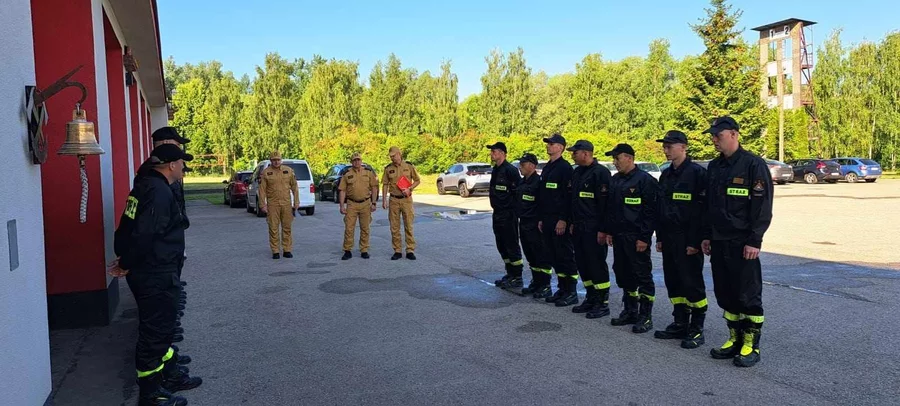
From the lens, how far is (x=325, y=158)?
136ft

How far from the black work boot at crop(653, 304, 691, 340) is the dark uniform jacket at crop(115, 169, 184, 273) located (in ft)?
13.6

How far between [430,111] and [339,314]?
41.7m

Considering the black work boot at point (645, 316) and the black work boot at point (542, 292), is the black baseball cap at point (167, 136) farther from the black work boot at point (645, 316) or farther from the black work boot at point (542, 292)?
the black work boot at point (645, 316)

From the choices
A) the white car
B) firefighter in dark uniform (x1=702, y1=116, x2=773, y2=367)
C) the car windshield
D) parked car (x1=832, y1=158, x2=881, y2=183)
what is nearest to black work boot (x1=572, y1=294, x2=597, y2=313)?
firefighter in dark uniform (x1=702, y1=116, x2=773, y2=367)

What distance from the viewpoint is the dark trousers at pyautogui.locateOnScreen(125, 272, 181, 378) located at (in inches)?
163

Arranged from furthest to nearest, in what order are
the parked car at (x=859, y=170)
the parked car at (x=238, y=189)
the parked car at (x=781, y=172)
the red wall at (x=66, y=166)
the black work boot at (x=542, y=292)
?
the parked car at (x=859, y=170) < the parked car at (x=781, y=172) < the parked car at (x=238, y=189) < the black work boot at (x=542, y=292) < the red wall at (x=66, y=166)

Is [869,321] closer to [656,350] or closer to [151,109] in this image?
[656,350]

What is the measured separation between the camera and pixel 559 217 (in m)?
7.09

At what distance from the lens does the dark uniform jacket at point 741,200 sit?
4.85 m

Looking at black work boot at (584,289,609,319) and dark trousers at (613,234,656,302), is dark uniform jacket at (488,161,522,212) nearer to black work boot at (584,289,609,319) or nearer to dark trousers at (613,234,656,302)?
black work boot at (584,289,609,319)

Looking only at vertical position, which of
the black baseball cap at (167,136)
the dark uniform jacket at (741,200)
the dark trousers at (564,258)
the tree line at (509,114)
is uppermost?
the tree line at (509,114)

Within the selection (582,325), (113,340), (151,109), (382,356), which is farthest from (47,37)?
(151,109)

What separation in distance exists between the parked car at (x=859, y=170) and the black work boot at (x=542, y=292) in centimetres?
3320

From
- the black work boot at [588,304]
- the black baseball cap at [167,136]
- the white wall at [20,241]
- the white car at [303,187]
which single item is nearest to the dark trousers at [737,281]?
the black work boot at [588,304]
